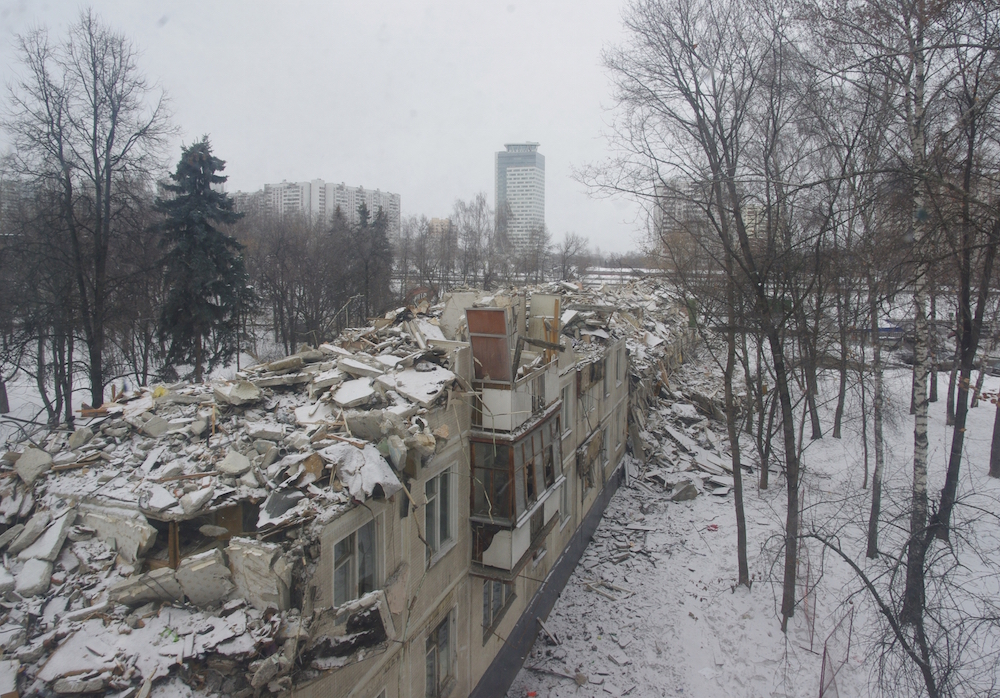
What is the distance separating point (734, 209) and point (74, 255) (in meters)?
17.2

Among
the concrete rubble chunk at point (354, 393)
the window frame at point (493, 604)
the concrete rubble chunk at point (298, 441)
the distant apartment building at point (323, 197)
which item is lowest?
the window frame at point (493, 604)

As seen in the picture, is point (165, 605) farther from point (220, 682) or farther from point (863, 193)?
point (863, 193)

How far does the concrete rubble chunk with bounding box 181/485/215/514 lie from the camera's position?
209 inches

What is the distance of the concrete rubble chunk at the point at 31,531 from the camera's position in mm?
Answer: 5152

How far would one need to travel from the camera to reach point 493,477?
890 cm

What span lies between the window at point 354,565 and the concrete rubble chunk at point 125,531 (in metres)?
1.70

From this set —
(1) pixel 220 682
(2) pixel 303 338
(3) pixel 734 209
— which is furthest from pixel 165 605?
(2) pixel 303 338

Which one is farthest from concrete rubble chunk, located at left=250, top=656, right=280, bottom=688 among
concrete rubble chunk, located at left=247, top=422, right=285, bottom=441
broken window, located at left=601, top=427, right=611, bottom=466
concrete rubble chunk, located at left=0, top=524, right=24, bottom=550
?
broken window, located at left=601, top=427, right=611, bottom=466

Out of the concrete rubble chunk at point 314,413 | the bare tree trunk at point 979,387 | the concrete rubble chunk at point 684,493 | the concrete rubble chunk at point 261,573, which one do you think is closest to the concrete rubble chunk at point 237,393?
the concrete rubble chunk at point 314,413

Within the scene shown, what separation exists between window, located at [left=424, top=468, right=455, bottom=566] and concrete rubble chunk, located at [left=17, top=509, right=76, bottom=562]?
12.9 feet

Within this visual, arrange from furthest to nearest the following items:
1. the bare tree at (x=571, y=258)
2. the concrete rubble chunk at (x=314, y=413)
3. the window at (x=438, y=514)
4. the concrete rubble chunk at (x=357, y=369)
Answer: the bare tree at (x=571, y=258)
the concrete rubble chunk at (x=357, y=369)
the window at (x=438, y=514)
the concrete rubble chunk at (x=314, y=413)

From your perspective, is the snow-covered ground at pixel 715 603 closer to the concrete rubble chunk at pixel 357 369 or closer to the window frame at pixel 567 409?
the window frame at pixel 567 409

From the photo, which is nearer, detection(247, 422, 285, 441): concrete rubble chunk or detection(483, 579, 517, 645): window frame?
detection(247, 422, 285, 441): concrete rubble chunk

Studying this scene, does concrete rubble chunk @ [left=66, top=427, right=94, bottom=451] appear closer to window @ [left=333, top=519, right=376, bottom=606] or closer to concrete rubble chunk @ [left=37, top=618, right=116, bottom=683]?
concrete rubble chunk @ [left=37, top=618, right=116, bottom=683]
